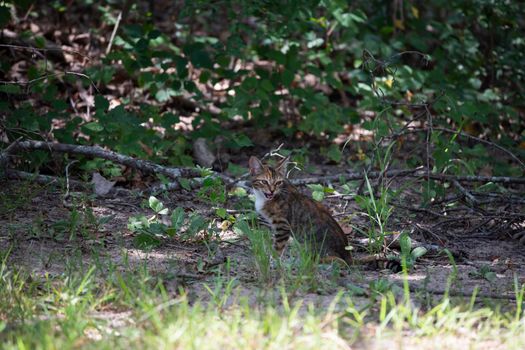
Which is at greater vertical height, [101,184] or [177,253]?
[177,253]

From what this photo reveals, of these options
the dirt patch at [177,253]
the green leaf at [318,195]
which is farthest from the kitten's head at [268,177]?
the dirt patch at [177,253]

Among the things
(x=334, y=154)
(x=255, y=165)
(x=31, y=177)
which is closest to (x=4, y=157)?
(x=31, y=177)

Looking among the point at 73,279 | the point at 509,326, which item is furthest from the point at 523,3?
the point at 73,279

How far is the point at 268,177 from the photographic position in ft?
22.0

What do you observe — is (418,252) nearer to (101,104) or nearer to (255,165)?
(255,165)

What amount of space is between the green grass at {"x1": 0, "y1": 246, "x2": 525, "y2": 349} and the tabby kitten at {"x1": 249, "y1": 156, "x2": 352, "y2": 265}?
43.6 inches

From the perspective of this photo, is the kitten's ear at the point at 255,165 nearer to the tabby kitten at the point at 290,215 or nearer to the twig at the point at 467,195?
the tabby kitten at the point at 290,215

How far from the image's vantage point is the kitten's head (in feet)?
21.9

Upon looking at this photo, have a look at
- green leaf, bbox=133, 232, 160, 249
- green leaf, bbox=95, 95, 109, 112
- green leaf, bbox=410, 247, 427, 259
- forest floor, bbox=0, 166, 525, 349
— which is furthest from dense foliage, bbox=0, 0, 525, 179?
green leaf, bbox=133, 232, 160, 249

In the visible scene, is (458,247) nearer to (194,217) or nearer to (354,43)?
(194,217)

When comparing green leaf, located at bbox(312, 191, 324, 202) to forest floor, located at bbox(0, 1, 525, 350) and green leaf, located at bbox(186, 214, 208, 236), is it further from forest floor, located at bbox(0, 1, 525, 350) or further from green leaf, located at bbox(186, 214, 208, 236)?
green leaf, located at bbox(186, 214, 208, 236)

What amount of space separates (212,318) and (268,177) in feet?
9.03

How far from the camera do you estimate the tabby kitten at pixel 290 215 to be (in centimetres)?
592

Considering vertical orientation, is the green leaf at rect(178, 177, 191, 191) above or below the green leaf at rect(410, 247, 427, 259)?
below
